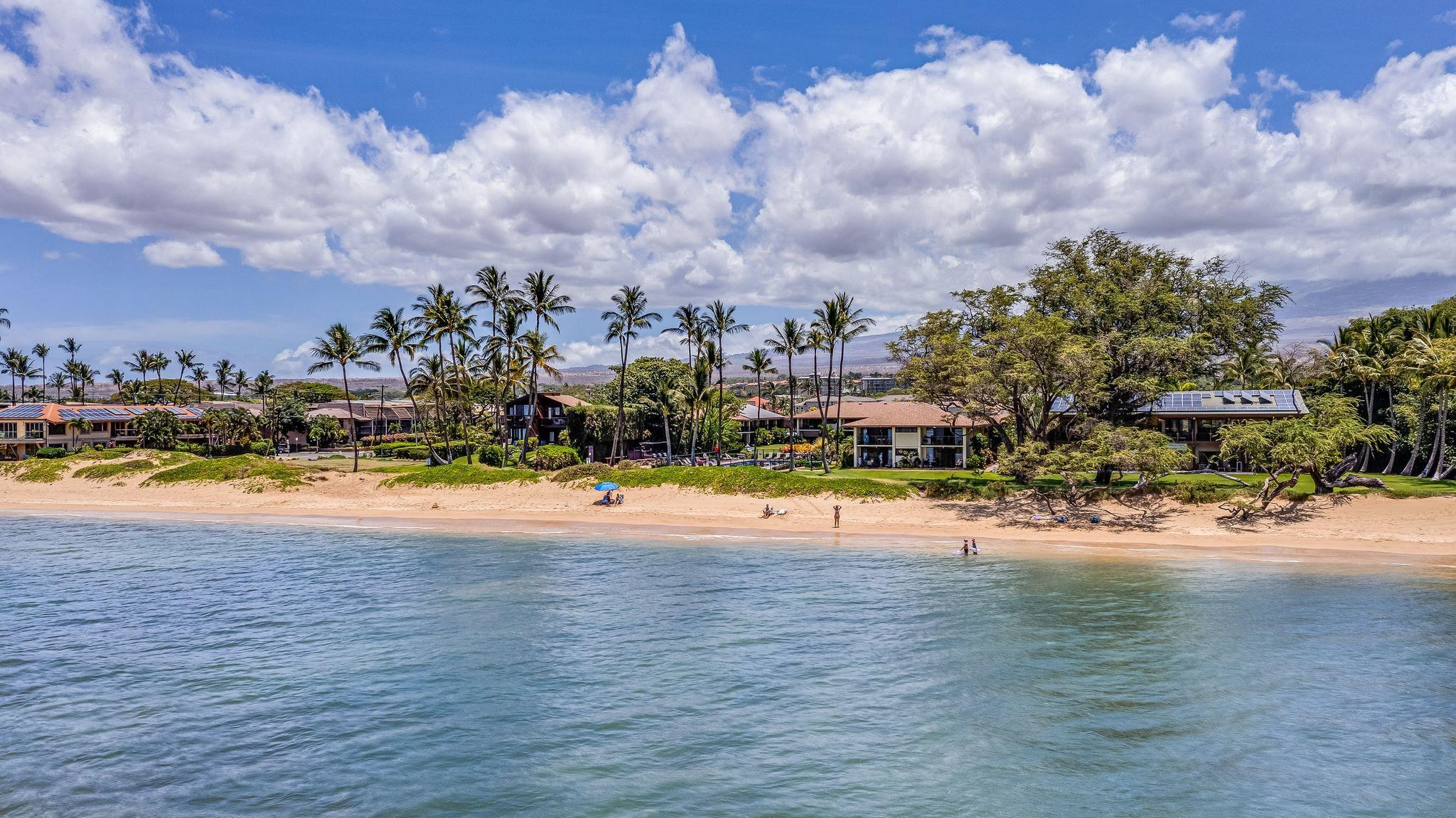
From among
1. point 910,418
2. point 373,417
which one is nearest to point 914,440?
point 910,418

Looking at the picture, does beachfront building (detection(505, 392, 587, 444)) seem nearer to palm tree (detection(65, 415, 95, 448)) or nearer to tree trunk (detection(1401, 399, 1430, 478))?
palm tree (detection(65, 415, 95, 448))

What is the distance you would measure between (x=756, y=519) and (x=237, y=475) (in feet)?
130

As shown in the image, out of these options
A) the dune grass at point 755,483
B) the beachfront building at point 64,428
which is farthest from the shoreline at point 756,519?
the beachfront building at point 64,428

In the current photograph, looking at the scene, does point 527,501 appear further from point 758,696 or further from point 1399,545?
point 1399,545

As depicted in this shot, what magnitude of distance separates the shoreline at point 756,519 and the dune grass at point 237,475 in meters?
0.73

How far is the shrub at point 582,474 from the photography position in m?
57.0

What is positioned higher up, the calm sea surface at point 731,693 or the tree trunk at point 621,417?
the tree trunk at point 621,417

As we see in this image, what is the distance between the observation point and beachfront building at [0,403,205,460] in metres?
89.4

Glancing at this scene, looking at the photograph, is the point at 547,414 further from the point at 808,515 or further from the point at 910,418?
the point at 808,515

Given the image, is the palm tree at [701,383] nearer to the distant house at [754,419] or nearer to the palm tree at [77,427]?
the distant house at [754,419]

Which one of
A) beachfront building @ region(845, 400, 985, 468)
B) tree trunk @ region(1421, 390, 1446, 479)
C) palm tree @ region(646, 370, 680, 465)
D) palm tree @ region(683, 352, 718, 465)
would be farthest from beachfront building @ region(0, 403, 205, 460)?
tree trunk @ region(1421, 390, 1446, 479)

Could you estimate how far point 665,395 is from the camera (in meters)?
78.6

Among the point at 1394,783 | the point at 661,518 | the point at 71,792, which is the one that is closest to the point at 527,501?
the point at 661,518

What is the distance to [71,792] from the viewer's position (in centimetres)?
1530
